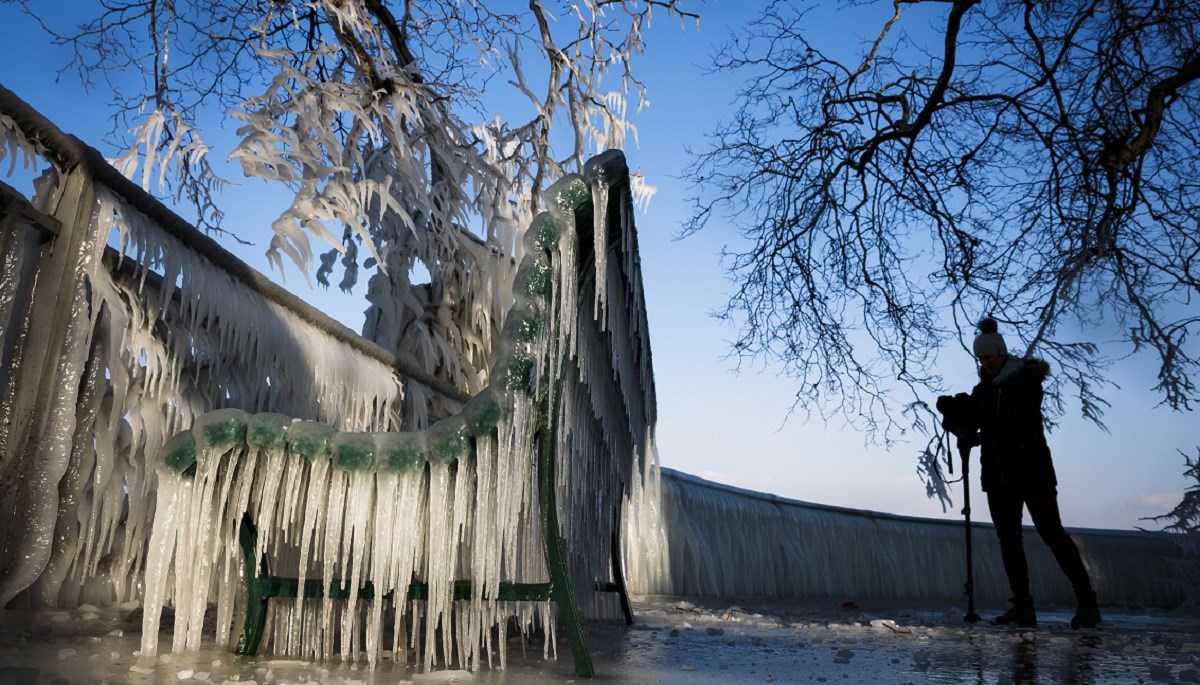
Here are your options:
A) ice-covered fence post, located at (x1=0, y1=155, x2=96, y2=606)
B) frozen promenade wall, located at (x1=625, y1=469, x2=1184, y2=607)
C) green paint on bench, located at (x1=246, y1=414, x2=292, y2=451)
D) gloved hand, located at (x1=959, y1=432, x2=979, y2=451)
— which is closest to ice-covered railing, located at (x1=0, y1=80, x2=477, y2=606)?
ice-covered fence post, located at (x1=0, y1=155, x2=96, y2=606)

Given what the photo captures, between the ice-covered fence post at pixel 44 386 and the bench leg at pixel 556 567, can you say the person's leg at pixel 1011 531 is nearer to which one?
the bench leg at pixel 556 567

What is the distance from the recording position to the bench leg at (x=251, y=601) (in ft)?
5.45

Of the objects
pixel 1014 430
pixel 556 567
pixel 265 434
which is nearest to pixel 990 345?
pixel 1014 430

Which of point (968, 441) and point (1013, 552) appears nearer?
point (1013, 552)

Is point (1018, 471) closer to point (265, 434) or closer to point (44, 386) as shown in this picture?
point (265, 434)

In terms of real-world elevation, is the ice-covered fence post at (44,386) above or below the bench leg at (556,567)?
above

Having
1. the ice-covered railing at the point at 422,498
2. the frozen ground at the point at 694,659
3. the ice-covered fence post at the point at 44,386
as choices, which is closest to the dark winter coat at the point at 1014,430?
the frozen ground at the point at 694,659

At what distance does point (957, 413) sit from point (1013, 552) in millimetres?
902

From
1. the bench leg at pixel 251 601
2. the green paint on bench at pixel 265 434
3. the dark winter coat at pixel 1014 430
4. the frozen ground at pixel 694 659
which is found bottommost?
the frozen ground at pixel 694 659

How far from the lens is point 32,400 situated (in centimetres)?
198

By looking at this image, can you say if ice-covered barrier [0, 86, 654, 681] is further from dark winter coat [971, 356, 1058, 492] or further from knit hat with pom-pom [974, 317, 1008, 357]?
knit hat with pom-pom [974, 317, 1008, 357]

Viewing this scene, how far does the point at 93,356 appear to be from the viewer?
7.17 feet

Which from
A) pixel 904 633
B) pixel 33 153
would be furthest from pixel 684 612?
pixel 33 153

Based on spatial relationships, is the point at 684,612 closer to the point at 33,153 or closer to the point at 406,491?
the point at 406,491
